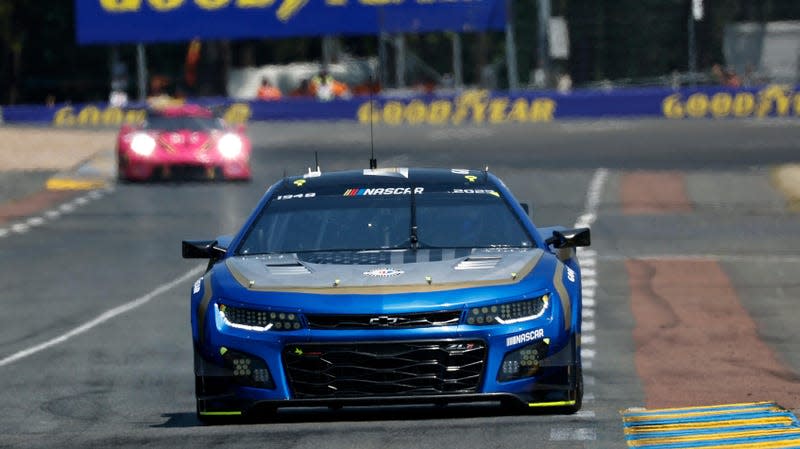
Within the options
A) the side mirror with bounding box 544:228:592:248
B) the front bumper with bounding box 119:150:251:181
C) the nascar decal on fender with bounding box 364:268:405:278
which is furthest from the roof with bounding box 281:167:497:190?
the front bumper with bounding box 119:150:251:181

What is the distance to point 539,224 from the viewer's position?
86.0 ft

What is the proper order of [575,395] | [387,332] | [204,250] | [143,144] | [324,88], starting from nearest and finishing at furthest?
[387,332] < [575,395] < [204,250] < [143,144] < [324,88]

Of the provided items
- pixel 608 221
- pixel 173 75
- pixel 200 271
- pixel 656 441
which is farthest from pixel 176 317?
pixel 173 75

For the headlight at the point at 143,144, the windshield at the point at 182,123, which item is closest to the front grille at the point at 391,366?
the windshield at the point at 182,123

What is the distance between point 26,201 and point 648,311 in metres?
16.7

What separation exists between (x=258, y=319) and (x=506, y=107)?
118 feet

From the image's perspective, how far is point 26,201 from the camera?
31250 millimetres

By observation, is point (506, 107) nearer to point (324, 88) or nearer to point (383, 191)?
point (324, 88)

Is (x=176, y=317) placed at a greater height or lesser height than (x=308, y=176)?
lesser

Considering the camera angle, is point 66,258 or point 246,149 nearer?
point 66,258

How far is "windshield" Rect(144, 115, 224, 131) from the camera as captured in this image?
106 feet

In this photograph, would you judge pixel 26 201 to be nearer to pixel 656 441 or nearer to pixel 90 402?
pixel 90 402

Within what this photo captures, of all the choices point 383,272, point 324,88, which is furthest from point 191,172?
point 383,272

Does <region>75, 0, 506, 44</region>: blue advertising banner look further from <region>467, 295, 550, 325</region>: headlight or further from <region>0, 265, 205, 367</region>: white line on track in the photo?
<region>467, 295, 550, 325</region>: headlight
